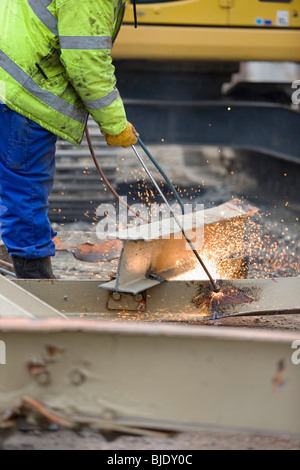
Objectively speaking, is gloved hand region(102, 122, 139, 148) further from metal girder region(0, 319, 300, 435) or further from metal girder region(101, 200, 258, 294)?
metal girder region(0, 319, 300, 435)

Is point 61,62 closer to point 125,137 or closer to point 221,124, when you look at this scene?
point 125,137

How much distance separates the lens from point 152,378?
169cm

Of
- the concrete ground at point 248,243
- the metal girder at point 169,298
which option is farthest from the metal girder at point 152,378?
the metal girder at point 169,298

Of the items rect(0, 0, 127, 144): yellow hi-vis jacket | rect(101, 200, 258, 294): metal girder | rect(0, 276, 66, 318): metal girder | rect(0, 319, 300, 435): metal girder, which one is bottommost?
rect(101, 200, 258, 294): metal girder

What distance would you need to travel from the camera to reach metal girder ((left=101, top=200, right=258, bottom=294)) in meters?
2.83

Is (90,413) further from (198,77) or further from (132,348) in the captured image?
(198,77)

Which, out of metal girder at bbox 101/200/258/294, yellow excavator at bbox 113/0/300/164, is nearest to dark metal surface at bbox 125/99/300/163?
yellow excavator at bbox 113/0/300/164

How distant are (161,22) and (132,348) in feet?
15.1

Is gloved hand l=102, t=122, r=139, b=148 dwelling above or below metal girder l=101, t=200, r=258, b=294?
above

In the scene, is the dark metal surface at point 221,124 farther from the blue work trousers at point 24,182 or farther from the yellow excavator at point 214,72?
the blue work trousers at point 24,182

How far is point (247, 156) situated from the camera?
270 inches

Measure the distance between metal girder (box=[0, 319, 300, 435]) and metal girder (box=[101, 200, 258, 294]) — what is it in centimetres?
99

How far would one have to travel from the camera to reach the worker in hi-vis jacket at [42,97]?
284 centimetres
